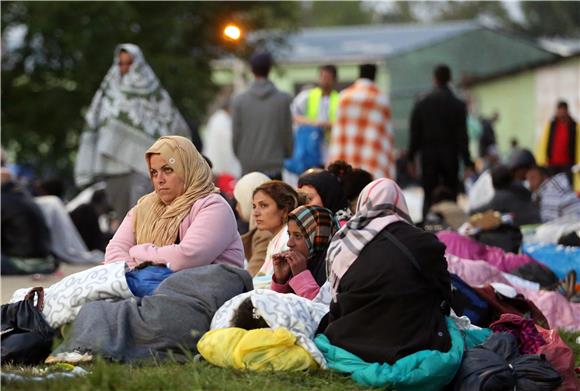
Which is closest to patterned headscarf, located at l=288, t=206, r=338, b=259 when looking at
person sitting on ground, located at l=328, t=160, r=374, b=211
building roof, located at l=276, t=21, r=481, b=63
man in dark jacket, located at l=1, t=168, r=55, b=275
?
person sitting on ground, located at l=328, t=160, r=374, b=211

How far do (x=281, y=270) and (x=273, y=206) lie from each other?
3.09ft

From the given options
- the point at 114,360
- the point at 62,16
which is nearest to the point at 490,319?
the point at 114,360

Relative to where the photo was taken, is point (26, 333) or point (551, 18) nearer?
point (26, 333)

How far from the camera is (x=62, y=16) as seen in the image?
1050 inches

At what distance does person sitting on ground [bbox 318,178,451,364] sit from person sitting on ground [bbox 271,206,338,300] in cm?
79

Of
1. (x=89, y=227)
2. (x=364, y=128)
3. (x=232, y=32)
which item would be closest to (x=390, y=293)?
(x=232, y=32)

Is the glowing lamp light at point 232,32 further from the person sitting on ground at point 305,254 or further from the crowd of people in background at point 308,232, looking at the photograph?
the person sitting on ground at point 305,254

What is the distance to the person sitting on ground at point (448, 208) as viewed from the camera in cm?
1462

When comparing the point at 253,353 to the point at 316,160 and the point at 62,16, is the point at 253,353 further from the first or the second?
the point at 62,16

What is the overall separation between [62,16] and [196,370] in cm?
2032

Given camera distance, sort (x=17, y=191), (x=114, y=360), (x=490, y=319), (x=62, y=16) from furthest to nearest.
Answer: (x=62, y=16)
(x=17, y=191)
(x=490, y=319)
(x=114, y=360)

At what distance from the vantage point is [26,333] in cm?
782

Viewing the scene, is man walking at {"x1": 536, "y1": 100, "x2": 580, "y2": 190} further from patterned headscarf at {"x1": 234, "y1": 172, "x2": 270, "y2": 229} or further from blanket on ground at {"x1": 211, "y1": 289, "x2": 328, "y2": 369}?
blanket on ground at {"x1": 211, "y1": 289, "x2": 328, "y2": 369}

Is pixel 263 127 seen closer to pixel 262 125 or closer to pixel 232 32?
pixel 262 125
